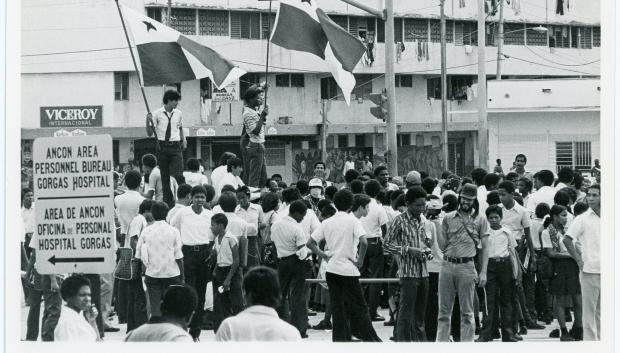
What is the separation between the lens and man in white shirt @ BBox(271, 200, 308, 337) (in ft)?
41.1

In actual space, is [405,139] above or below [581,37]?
below

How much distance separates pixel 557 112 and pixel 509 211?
25495 mm

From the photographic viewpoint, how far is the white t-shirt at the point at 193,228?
12539 millimetres

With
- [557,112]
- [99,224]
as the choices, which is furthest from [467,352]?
[557,112]

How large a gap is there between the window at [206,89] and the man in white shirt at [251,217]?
30712 mm

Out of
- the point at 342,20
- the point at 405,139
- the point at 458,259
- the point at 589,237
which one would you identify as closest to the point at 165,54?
the point at 458,259

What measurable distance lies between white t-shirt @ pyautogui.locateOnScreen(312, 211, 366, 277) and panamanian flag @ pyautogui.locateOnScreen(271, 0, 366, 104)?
354 centimetres

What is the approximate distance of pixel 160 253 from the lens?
11.8 metres

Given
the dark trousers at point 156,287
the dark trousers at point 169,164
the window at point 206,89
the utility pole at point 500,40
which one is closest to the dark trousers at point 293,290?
the dark trousers at point 156,287

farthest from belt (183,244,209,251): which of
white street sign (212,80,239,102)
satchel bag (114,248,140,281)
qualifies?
white street sign (212,80,239,102)

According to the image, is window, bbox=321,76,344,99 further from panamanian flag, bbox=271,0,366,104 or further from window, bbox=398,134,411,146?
panamanian flag, bbox=271,0,366,104

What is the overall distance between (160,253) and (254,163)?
4.34 meters

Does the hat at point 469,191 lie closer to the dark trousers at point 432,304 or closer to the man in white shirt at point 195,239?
the dark trousers at point 432,304

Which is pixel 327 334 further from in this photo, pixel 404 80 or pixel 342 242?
pixel 404 80
